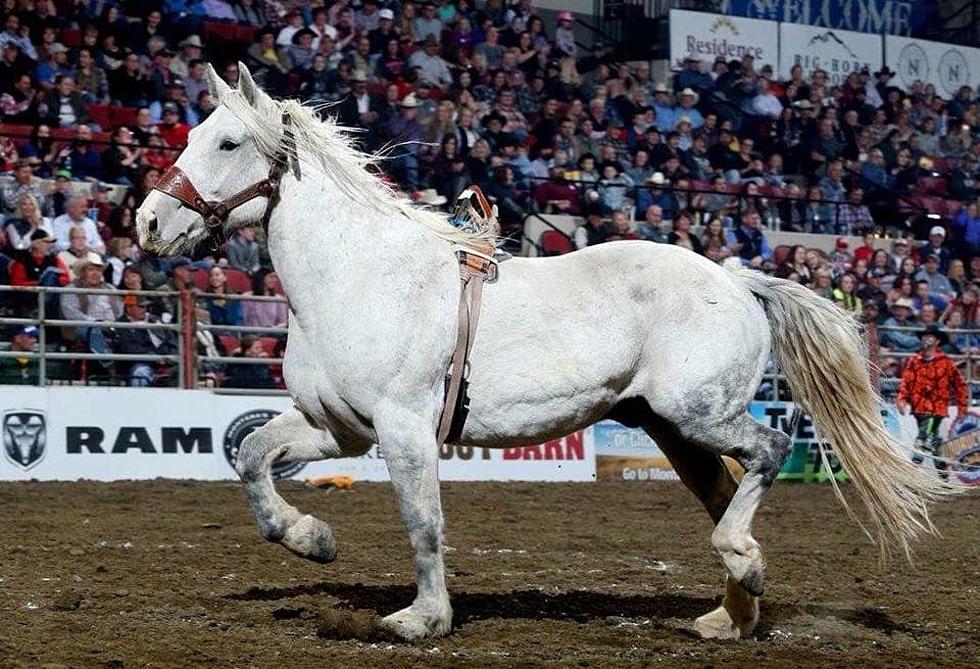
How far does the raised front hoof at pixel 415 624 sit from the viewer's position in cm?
618

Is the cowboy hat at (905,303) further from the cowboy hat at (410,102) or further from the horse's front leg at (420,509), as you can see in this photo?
the horse's front leg at (420,509)

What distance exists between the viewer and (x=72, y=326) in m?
13.0

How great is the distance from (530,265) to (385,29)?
13101 millimetres

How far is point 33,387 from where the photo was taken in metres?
12.5

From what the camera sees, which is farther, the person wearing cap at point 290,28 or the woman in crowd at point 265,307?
the person wearing cap at point 290,28

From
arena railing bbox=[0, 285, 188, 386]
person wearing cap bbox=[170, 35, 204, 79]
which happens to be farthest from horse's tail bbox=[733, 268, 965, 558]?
person wearing cap bbox=[170, 35, 204, 79]

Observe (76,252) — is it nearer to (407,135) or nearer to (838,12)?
(407,135)

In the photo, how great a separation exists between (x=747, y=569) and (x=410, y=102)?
1208 centimetres

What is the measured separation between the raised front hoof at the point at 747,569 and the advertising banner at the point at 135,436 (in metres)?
6.30

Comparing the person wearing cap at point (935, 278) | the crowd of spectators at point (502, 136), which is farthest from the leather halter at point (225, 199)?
the person wearing cap at point (935, 278)

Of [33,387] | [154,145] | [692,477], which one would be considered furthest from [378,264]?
[154,145]

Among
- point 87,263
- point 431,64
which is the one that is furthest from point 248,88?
point 431,64

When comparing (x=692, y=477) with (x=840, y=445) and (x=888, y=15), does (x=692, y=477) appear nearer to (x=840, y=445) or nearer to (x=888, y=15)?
(x=840, y=445)

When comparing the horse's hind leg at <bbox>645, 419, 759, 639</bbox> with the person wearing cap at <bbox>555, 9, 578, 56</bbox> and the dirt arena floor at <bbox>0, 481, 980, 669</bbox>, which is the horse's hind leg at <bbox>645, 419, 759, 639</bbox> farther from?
the person wearing cap at <bbox>555, 9, 578, 56</bbox>
